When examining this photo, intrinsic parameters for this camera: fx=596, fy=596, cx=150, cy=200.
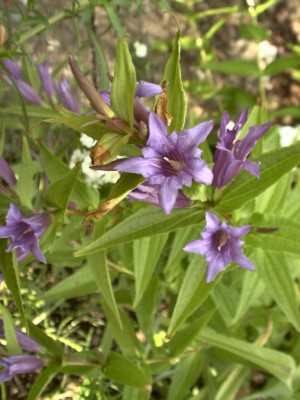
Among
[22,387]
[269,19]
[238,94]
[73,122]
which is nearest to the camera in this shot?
[73,122]

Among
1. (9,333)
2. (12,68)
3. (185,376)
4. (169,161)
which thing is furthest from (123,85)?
(185,376)

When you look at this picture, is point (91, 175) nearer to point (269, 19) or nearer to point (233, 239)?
point (233, 239)

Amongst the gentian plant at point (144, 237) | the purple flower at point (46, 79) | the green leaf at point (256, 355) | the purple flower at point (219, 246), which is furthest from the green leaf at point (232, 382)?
the purple flower at point (46, 79)

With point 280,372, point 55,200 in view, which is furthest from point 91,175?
point 280,372

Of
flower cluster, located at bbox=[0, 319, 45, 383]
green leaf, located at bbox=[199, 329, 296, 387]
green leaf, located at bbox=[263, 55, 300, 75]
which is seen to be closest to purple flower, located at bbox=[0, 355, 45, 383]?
flower cluster, located at bbox=[0, 319, 45, 383]

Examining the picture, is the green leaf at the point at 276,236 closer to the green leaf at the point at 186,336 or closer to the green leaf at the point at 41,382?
the green leaf at the point at 186,336
